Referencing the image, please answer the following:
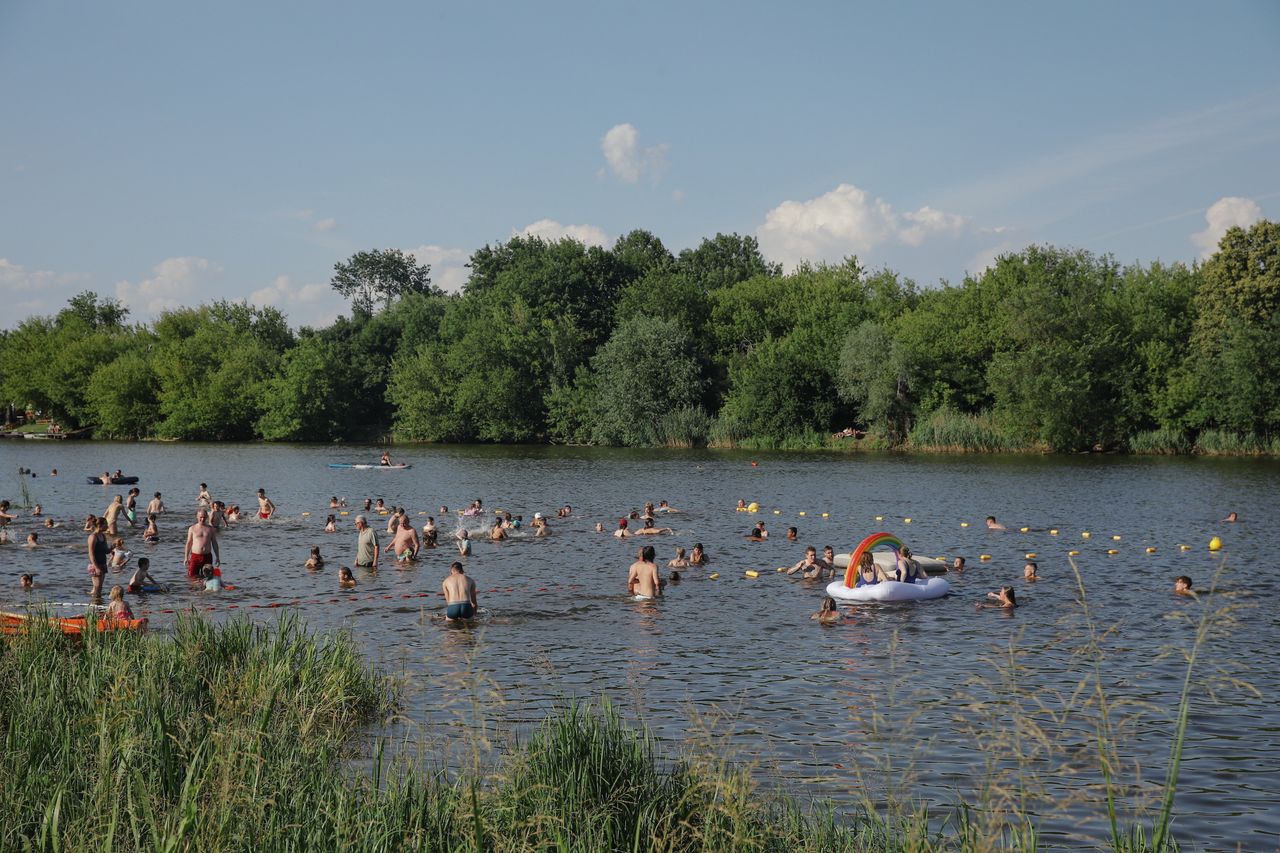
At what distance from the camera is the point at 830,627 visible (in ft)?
65.4

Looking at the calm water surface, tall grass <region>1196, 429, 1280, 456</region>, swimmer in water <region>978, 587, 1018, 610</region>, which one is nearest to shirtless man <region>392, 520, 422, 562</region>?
the calm water surface

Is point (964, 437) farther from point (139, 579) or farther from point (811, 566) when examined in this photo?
point (139, 579)

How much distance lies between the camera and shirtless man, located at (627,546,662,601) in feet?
73.2

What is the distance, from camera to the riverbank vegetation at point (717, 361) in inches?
2687

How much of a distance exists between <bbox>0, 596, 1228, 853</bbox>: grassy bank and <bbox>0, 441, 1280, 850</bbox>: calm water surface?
595mm

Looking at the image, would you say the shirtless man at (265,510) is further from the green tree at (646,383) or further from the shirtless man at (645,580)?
the green tree at (646,383)

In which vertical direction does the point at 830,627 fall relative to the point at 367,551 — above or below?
below

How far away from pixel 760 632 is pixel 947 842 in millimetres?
9960

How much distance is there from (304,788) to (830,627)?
13.8m

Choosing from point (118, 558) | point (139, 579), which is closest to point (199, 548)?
point (139, 579)

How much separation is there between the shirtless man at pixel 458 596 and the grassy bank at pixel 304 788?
313 inches

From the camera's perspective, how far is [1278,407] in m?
64.6

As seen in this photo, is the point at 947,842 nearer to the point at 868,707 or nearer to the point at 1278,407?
the point at 868,707

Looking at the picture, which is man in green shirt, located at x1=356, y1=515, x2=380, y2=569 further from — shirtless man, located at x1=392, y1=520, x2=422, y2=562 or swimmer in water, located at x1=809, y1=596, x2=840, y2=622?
swimmer in water, located at x1=809, y1=596, x2=840, y2=622
